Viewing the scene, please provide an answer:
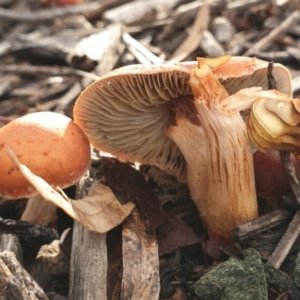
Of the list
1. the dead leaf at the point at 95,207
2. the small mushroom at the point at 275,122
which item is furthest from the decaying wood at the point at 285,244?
the dead leaf at the point at 95,207

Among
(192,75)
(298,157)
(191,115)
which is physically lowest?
(298,157)

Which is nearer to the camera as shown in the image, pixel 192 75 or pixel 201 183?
pixel 192 75

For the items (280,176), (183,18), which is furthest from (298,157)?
(183,18)

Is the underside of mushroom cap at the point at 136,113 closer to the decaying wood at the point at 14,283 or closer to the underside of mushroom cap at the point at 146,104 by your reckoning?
the underside of mushroom cap at the point at 146,104

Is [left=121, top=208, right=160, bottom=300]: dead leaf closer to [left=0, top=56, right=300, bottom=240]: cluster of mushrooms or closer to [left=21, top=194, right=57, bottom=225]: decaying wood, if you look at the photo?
[left=0, top=56, right=300, bottom=240]: cluster of mushrooms

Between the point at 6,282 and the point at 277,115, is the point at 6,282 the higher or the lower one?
the lower one

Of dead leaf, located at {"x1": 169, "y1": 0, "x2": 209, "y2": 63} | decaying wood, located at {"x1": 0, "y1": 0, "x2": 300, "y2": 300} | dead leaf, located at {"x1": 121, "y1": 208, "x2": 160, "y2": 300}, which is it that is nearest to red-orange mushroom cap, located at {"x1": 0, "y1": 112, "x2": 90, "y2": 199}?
decaying wood, located at {"x1": 0, "y1": 0, "x2": 300, "y2": 300}

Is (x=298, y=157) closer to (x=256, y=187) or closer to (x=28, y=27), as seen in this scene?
(x=256, y=187)

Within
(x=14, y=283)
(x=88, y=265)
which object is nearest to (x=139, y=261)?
(x=88, y=265)

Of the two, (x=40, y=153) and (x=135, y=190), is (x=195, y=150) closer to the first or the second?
(x=135, y=190)
